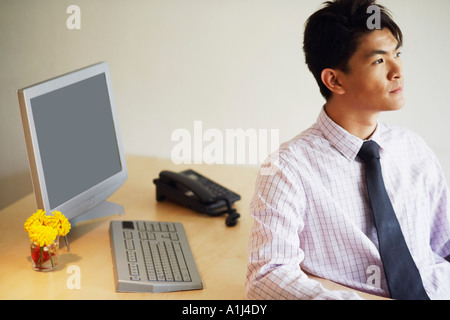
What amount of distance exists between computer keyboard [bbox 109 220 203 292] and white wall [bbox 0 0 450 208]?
0.58 meters

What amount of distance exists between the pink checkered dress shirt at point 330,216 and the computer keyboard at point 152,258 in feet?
0.73

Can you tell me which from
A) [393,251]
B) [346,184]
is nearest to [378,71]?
[346,184]

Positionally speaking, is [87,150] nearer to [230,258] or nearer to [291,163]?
[230,258]

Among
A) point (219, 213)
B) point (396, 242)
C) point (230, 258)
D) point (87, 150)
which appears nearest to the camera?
Answer: point (396, 242)

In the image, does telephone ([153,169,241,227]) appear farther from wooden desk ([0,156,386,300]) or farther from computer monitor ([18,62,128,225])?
computer monitor ([18,62,128,225])

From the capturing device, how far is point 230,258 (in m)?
1.65

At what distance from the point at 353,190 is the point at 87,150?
0.81 m

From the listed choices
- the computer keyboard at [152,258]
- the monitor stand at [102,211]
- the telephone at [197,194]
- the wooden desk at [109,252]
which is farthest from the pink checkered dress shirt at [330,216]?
the monitor stand at [102,211]

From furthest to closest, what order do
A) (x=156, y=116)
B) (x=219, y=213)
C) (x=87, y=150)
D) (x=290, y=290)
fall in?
(x=156, y=116), (x=219, y=213), (x=87, y=150), (x=290, y=290)

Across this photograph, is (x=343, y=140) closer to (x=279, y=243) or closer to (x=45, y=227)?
(x=279, y=243)

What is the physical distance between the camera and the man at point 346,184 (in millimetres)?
1403

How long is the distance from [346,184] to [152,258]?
567 millimetres

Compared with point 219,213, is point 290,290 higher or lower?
higher
